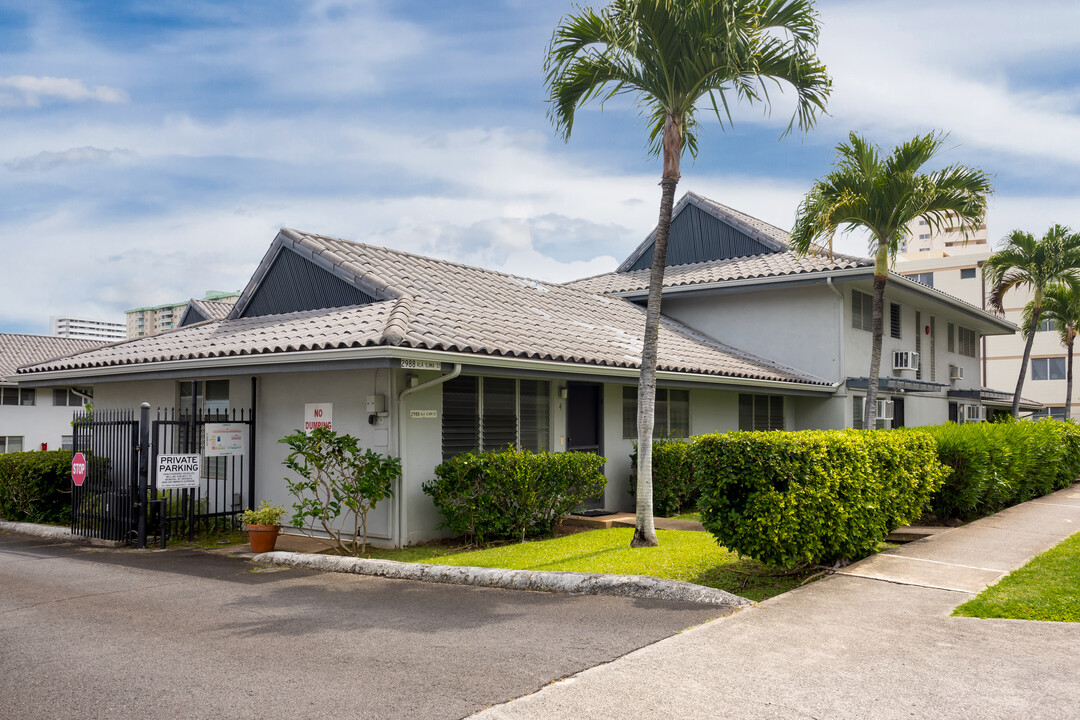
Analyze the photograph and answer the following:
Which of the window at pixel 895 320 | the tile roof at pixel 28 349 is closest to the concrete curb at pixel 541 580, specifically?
the window at pixel 895 320

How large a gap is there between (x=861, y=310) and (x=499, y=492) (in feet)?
41.1

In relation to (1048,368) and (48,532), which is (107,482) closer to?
(48,532)

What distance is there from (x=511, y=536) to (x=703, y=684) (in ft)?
22.0

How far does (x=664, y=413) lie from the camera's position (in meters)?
16.4

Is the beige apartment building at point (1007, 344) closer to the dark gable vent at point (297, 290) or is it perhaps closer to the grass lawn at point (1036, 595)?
the dark gable vent at point (297, 290)

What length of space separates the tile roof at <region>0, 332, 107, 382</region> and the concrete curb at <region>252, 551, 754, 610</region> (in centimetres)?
3569

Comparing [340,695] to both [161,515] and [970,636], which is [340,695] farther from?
[161,515]

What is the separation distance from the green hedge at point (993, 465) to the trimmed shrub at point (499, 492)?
20.0ft

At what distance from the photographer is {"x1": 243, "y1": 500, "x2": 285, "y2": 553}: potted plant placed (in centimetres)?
1110

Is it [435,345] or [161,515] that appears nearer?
[435,345]

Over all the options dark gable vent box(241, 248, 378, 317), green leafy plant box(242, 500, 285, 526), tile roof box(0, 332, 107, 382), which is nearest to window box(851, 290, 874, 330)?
dark gable vent box(241, 248, 378, 317)

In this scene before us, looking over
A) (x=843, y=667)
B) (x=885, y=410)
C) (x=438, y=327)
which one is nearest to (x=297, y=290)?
(x=438, y=327)

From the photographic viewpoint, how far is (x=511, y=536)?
1190 cm

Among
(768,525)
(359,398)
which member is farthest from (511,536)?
(768,525)
